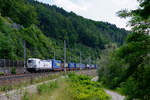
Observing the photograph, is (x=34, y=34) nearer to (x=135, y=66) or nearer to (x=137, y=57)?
(x=135, y=66)

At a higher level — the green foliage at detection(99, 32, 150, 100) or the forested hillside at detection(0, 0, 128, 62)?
the forested hillside at detection(0, 0, 128, 62)

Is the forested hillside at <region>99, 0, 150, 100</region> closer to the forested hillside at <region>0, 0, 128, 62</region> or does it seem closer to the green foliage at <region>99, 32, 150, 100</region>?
the green foliage at <region>99, 32, 150, 100</region>

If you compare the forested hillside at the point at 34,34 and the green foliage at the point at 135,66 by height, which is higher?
the forested hillside at the point at 34,34

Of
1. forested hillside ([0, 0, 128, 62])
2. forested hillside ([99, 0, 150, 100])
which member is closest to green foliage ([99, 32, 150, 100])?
forested hillside ([99, 0, 150, 100])

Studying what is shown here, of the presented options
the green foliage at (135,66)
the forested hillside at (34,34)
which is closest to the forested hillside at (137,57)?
the green foliage at (135,66)

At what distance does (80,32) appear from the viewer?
129 metres

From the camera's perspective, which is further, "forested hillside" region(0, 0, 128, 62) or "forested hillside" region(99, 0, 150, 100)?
"forested hillside" region(0, 0, 128, 62)

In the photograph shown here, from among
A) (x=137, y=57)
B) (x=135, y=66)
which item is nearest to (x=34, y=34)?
(x=135, y=66)

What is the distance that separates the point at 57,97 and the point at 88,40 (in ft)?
374

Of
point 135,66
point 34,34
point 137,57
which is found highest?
point 34,34

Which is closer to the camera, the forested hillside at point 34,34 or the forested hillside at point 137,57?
the forested hillside at point 137,57

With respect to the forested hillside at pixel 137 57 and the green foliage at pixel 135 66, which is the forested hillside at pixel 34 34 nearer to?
the forested hillside at pixel 137 57

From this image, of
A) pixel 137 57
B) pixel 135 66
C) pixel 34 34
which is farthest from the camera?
pixel 34 34

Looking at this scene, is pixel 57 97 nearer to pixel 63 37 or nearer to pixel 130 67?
pixel 130 67
